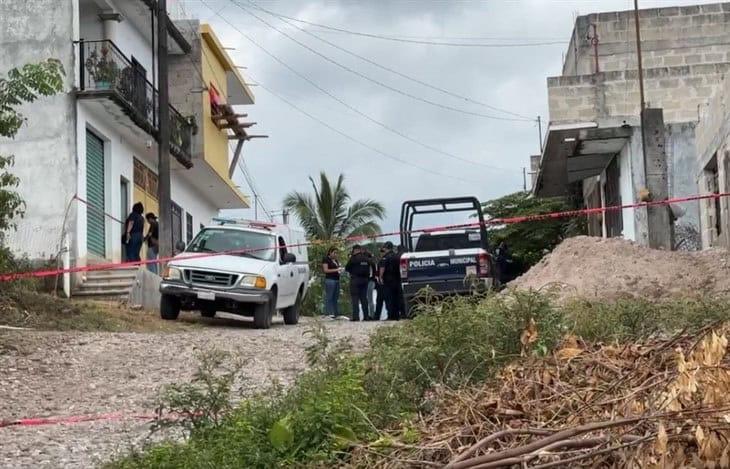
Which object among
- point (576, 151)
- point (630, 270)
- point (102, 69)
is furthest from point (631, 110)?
point (102, 69)

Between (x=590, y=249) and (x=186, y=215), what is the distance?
768 inches

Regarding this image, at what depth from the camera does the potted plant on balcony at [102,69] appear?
81.6ft

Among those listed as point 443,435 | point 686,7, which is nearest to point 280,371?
point 443,435

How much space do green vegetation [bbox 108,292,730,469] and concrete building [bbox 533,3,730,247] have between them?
14670 millimetres

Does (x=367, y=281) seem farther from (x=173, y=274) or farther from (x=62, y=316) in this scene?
(x=62, y=316)

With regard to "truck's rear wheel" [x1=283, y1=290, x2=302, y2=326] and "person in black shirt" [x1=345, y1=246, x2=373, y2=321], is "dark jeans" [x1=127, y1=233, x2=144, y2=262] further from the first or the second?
"person in black shirt" [x1=345, y1=246, x2=373, y2=321]

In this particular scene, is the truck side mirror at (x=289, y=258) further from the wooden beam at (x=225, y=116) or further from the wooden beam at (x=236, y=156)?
the wooden beam at (x=236, y=156)

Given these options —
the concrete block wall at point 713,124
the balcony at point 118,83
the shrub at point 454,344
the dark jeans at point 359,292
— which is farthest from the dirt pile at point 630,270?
the balcony at point 118,83

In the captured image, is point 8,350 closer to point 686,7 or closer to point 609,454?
point 609,454

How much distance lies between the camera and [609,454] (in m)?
4.31

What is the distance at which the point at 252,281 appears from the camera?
62.5ft

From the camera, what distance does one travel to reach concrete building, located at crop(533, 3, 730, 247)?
24000mm

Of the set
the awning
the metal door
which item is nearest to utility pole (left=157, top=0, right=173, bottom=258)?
the metal door

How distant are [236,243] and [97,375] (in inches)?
322
